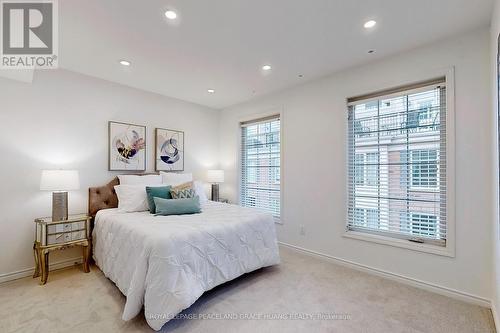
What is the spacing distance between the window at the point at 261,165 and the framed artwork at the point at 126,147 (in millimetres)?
1835

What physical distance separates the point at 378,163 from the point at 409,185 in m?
0.41

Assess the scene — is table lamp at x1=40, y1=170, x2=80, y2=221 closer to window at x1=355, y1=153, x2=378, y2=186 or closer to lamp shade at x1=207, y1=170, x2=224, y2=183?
lamp shade at x1=207, y1=170, x2=224, y2=183

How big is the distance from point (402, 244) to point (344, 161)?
1145mm

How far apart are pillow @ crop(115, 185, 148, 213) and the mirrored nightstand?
0.42 metres

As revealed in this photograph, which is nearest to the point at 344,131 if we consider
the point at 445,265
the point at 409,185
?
the point at 409,185

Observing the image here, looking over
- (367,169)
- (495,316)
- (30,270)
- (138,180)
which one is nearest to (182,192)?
(138,180)

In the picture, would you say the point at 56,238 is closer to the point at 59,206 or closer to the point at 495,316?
the point at 59,206

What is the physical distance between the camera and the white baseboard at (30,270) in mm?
2588

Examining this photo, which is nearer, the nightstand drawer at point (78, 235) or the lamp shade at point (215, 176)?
the nightstand drawer at point (78, 235)

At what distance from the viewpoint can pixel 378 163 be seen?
2.85 metres

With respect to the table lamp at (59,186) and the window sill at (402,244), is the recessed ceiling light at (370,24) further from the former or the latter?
the table lamp at (59,186)

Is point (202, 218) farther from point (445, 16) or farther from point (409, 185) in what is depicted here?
point (445, 16)

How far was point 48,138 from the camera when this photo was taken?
2.90m

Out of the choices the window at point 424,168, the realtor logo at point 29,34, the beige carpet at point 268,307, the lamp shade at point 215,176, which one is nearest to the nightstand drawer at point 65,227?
the beige carpet at point 268,307
